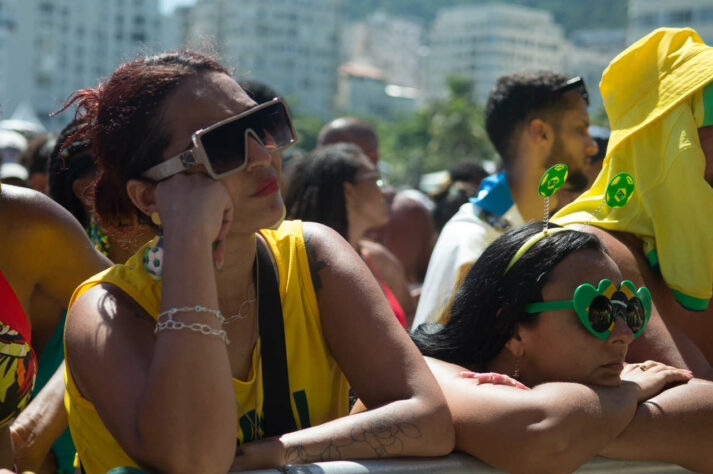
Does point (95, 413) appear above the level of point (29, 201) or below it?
below

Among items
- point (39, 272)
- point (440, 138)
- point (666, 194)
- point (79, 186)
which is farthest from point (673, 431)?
point (440, 138)

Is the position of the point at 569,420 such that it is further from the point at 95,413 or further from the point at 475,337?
the point at 95,413

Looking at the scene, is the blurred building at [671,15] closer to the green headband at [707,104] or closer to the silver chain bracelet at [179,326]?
the green headband at [707,104]

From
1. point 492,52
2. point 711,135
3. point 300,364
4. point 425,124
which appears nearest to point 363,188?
point 711,135

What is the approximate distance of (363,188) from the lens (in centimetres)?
567

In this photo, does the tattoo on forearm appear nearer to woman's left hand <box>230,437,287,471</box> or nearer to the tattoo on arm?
woman's left hand <box>230,437,287,471</box>

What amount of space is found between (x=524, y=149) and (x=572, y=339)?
2.71 m

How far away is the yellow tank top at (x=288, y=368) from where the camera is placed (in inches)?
87.5

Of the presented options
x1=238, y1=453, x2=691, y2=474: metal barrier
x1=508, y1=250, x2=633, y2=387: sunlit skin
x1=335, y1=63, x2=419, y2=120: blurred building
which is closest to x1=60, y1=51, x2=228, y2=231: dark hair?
x1=238, y1=453, x2=691, y2=474: metal barrier

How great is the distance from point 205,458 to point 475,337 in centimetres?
104

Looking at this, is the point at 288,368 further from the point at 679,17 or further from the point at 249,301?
the point at 679,17

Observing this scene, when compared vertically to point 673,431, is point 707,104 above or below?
above

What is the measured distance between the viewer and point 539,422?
2.26 m

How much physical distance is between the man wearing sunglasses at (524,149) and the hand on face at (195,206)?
245 centimetres
